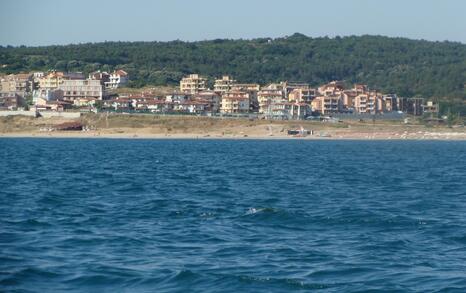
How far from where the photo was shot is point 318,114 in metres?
A: 158

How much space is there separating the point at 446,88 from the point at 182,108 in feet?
216

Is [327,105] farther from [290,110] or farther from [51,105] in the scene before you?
Result: [51,105]

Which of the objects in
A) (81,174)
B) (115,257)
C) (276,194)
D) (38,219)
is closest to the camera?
(115,257)

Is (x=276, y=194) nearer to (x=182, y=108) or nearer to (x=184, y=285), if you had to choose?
(x=184, y=285)

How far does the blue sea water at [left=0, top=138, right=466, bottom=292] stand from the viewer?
55.9 feet

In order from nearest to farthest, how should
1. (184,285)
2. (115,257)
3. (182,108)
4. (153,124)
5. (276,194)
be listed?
(184,285)
(115,257)
(276,194)
(153,124)
(182,108)

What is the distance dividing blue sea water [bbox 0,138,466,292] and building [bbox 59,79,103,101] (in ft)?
397

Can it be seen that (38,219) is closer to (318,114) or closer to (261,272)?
(261,272)

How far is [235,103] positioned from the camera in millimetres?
159375

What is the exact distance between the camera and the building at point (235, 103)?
158500 millimetres

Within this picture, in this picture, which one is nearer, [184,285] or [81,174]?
[184,285]

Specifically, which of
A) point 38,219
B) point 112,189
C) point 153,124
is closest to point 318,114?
point 153,124

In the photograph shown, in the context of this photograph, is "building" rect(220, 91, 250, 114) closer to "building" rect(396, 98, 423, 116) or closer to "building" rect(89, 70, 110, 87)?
"building" rect(89, 70, 110, 87)

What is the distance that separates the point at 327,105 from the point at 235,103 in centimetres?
1593
